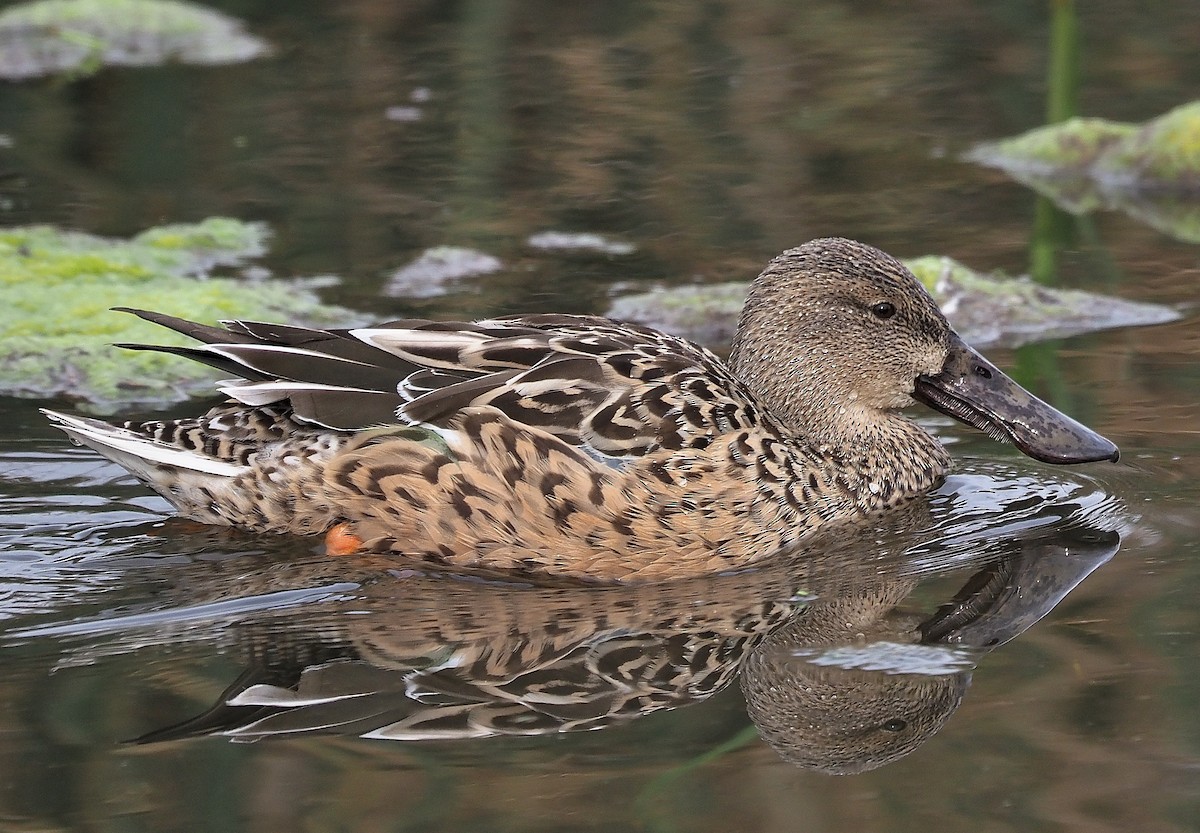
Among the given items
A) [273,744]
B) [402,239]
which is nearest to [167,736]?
[273,744]

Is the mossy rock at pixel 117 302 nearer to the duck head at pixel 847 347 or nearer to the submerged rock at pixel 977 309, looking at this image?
the submerged rock at pixel 977 309

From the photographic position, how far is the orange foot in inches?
218

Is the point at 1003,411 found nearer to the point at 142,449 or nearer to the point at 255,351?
the point at 255,351

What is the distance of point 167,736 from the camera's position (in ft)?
13.5

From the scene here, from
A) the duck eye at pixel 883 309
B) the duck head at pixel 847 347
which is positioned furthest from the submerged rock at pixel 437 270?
the duck eye at pixel 883 309

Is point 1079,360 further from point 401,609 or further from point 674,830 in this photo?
point 674,830

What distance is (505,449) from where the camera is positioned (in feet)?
17.8

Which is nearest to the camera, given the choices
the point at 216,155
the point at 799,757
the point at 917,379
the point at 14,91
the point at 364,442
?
the point at 799,757

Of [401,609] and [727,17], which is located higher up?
[727,17]

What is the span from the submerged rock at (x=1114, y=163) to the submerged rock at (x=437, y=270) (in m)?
3.15

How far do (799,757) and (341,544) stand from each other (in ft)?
6.53

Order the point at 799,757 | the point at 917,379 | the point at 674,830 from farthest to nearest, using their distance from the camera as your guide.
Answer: the point at 917,379 → the point at 799,757 → the point at 674,830

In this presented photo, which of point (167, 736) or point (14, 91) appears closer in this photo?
point (167, 736)

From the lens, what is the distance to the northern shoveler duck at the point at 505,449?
17.8 ft
